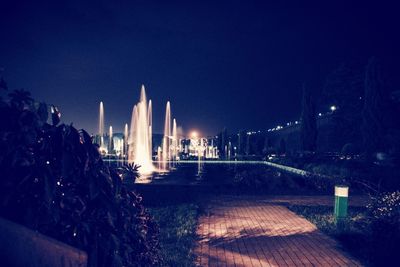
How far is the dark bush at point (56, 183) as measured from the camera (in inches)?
108

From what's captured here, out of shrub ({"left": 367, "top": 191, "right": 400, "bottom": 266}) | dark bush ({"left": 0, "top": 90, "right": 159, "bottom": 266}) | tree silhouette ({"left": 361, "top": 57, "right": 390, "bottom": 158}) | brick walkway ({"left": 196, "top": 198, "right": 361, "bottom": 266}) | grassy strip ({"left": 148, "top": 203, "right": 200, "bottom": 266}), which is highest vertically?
tree silhouette ({"left": 361, "top": 57, "right": 390, "bottom": 158})

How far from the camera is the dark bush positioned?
108 inches

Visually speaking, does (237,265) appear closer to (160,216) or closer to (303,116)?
(160,216)

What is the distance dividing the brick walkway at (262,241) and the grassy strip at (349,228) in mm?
198

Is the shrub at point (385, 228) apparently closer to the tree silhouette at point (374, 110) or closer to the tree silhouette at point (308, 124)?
the tree silhouette at point (374, 110)

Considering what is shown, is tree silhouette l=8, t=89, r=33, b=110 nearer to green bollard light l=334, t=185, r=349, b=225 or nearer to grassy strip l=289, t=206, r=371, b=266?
grassy strip l=289, t=206, r=371, b=266

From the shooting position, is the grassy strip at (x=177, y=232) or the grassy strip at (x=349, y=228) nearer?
the grassy strip at (x=177, y=232)

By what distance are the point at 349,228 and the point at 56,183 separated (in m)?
7.01

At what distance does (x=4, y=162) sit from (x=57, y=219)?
0.60m

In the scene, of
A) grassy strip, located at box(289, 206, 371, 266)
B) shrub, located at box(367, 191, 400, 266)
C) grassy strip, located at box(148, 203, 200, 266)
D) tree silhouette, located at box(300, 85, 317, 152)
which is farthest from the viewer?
tree silhouette, located at box(300, 85, 317, 152)

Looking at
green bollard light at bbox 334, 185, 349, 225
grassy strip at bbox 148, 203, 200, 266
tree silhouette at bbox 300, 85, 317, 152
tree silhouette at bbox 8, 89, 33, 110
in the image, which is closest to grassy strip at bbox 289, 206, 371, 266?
green bollard light at bbox 334, 185, 349, 225

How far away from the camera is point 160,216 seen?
9.41 meters

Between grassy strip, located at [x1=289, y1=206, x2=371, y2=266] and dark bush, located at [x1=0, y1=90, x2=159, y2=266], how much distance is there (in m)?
4.67

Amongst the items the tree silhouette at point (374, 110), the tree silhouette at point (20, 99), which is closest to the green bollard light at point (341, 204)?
the tree silhouette at point (20, 99)
